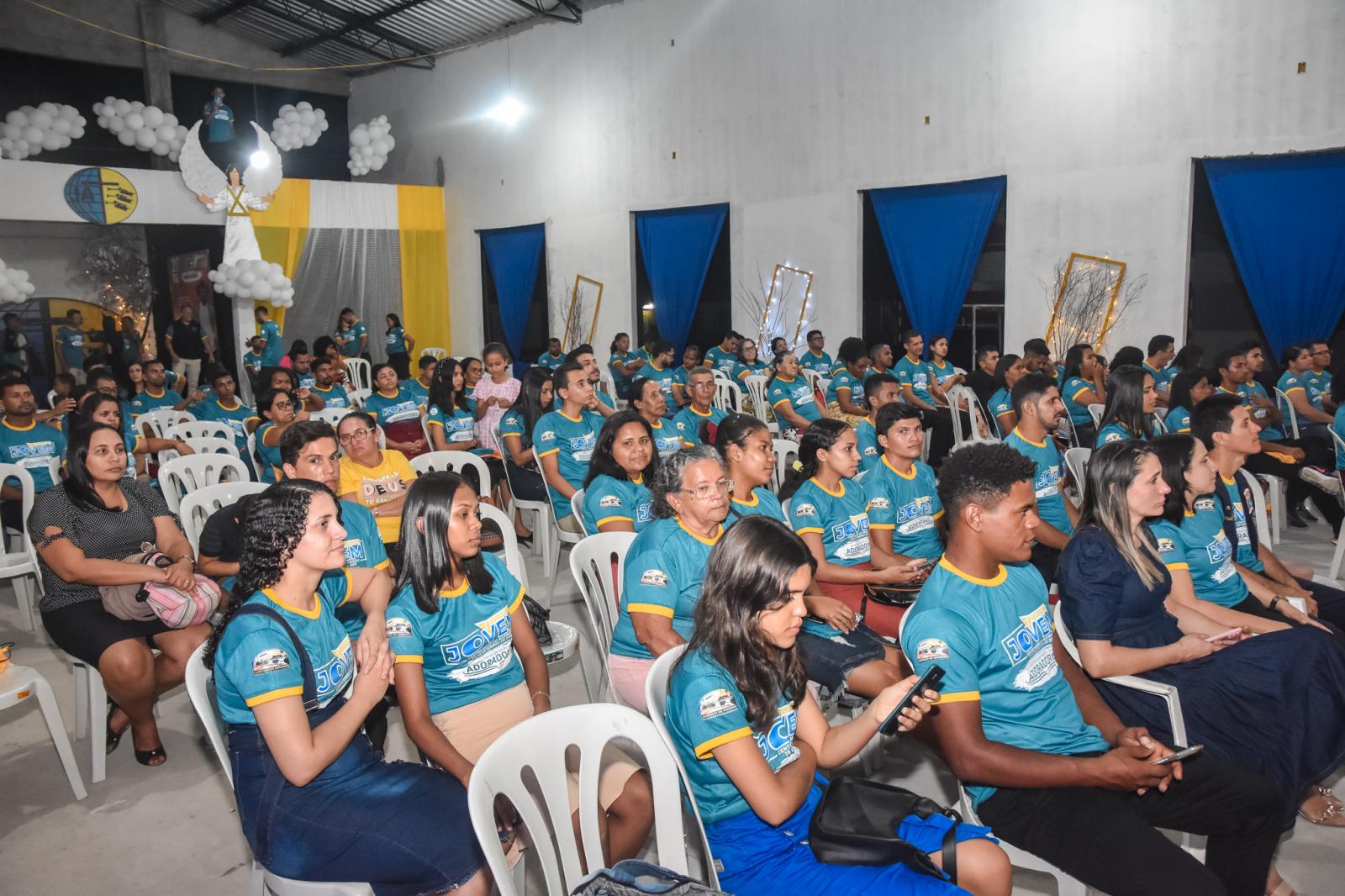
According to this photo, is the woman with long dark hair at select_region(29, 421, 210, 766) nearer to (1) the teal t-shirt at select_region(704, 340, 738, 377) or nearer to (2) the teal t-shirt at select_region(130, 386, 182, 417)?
(2) the teal t-shirt at select_region(130, 386, 182, 417)

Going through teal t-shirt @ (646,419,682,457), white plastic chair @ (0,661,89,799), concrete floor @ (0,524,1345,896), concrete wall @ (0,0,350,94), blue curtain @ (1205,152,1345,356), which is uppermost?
concrete wall @ (0,0,350,94)

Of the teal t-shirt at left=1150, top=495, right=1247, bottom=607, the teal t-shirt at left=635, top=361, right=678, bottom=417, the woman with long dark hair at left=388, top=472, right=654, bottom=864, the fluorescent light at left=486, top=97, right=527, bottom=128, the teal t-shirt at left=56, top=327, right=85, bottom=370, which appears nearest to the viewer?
the woman with long dark hair at left=388, top=472, right=654, bottom=864

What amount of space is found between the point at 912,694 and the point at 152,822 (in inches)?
92.7

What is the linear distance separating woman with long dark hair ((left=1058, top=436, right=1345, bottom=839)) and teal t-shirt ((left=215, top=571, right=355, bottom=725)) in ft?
5.86

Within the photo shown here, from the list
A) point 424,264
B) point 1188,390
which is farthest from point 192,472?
point 424,264

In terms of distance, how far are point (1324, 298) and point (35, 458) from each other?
8744mm

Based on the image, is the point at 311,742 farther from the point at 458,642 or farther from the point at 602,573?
the point at 602,573

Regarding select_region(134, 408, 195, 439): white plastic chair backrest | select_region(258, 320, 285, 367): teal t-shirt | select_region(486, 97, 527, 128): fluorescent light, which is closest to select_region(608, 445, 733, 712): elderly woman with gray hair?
select_region(134, 408, 195, 439): white plastic chair backrest

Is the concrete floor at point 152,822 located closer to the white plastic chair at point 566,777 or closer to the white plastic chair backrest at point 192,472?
the white plastic chair at point 566,777

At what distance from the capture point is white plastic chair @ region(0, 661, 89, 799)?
2.65 meters

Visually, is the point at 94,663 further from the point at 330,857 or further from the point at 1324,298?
the point at 1324,298

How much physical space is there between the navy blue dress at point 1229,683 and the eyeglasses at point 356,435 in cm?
267

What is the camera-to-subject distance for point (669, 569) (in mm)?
2492

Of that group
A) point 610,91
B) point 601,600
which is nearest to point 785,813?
point 601,600
